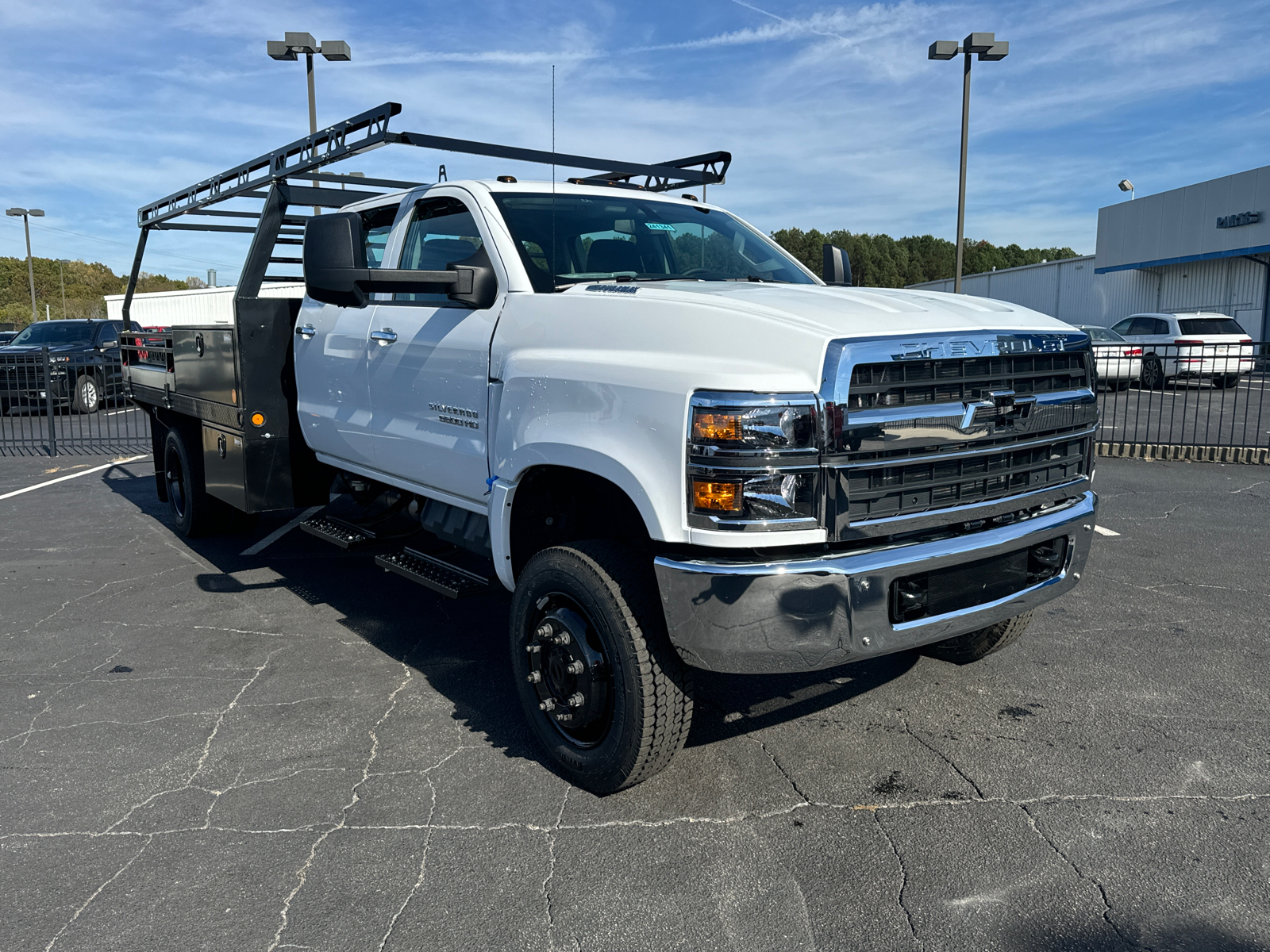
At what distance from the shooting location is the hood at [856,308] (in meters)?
2.94

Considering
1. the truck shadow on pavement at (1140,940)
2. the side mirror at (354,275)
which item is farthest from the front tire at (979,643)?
the side mirror at (354,275)

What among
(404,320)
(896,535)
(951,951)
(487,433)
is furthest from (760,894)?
(404,320)

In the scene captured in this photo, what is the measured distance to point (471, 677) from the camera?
4.41m

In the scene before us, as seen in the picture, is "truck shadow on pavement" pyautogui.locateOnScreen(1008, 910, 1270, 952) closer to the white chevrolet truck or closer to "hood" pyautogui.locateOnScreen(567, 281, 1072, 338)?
the white chevrolet truck

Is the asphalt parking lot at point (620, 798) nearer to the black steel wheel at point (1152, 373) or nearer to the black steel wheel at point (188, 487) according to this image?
the black steel wheel at point (188, 487)

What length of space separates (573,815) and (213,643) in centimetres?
266

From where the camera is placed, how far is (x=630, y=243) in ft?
14.0

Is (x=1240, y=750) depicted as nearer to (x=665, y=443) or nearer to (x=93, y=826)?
(x=665, y=443)

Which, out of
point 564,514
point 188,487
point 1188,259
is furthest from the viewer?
point 1188,259

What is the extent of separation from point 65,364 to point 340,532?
15.4 meters

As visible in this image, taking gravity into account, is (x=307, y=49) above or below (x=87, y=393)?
above

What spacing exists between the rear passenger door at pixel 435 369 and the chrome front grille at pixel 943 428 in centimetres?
154

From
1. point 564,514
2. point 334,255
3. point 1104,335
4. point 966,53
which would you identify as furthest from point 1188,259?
point 334,255

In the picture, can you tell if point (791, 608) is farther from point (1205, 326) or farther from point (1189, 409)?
point (1205, 326)
